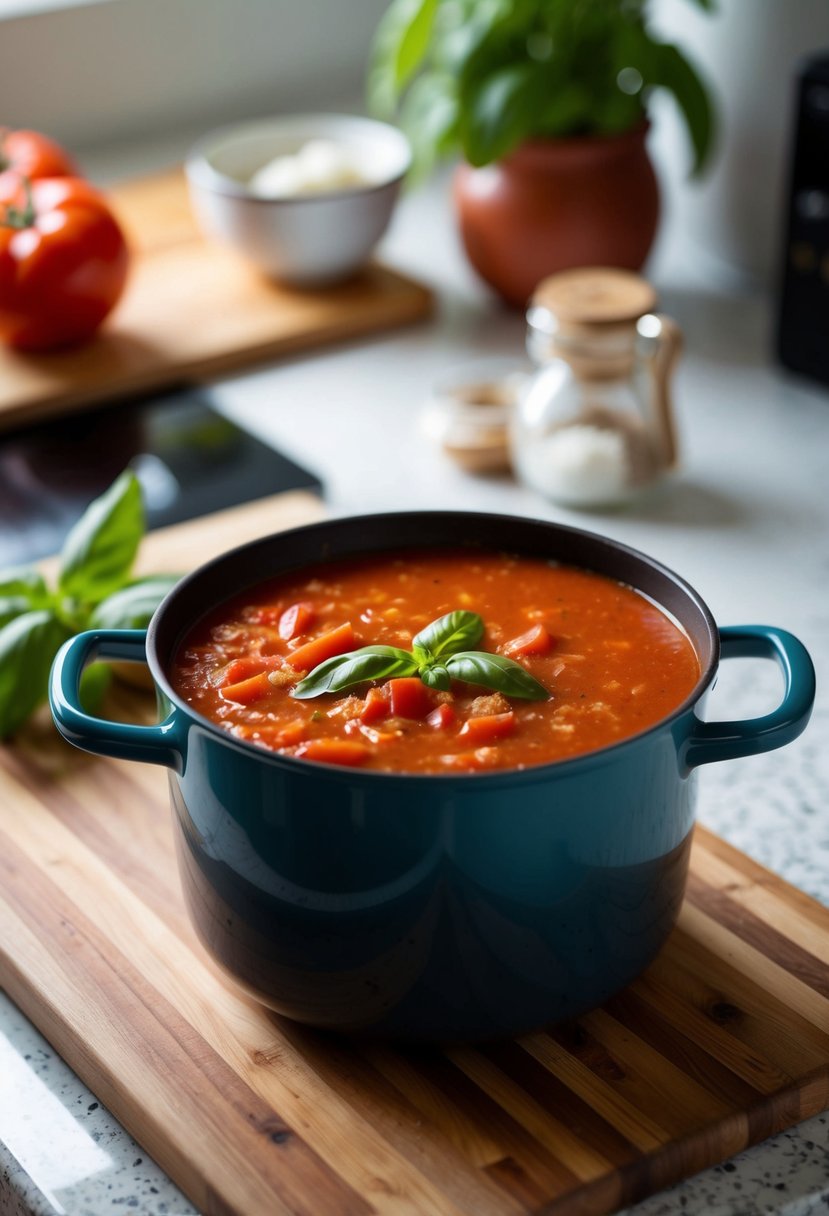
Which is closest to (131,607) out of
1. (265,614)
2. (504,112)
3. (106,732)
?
(265,614)

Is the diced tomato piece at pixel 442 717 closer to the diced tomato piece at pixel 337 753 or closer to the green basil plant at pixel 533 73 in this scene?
A: the diced tomato piece at pixel 337 753

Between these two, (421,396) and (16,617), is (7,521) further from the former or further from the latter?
(421,396)

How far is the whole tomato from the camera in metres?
1.95

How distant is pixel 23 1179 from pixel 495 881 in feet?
1.09

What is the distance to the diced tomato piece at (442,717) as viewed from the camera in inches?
37.6

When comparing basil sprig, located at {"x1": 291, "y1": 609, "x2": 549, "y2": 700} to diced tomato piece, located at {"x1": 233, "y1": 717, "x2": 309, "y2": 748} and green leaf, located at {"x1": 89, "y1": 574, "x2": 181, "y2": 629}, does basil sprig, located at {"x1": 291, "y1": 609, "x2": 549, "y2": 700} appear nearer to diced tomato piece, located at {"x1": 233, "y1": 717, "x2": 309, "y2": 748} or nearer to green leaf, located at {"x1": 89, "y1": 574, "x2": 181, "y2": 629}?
diced tomato piece, located at {"x1": 233, "y1": 717, "x2": 309, "y2": 748}

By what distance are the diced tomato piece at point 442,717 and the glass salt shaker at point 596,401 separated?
76 centimetres

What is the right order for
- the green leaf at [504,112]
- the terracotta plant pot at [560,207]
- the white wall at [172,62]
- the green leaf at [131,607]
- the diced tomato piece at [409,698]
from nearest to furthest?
1. the diced tomato piece at [409,698]
2. the green leaf at [131,607]
3. the green leaf at [504,112]
4. the terracotta plant pot at [560,207]
5. the white wall at [172,62]

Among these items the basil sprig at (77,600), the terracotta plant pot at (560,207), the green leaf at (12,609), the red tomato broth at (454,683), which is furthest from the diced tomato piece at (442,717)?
the terracotta plant pot at (560,207)

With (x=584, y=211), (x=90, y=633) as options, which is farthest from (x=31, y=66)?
(x=90, y=633)

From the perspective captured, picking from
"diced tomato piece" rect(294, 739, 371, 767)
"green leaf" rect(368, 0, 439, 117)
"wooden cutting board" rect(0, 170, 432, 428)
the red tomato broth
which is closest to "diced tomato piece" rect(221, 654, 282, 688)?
the red tomato broth

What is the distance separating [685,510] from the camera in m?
1.73

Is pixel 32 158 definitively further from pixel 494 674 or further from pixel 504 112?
pixel 494 674

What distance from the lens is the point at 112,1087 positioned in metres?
0.96
